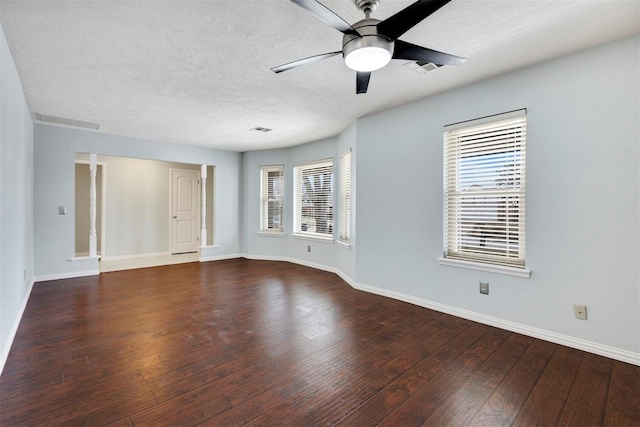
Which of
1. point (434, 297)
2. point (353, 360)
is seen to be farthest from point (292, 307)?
point (434, 297)

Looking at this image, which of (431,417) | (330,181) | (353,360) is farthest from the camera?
(330,181)

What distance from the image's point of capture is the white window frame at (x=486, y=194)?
111 inches

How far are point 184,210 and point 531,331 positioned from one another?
730 centimetres

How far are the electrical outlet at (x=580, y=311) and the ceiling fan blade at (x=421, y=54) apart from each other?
224cm

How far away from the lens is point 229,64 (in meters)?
2.66

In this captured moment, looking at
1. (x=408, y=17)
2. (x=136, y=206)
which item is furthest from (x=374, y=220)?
(x=136, y=206)

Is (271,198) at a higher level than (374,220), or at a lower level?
higher

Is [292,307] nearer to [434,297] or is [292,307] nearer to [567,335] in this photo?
[434,297]

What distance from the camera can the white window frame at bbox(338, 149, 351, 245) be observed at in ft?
15.9

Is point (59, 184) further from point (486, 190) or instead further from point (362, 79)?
point (486, 190)

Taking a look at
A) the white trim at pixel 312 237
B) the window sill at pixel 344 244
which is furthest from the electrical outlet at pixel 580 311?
the white trim at pixel 312 237

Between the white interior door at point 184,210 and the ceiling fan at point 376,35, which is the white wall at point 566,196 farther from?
the white interior door at point 184,210

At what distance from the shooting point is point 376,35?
1759mm

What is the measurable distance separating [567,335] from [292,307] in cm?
263
